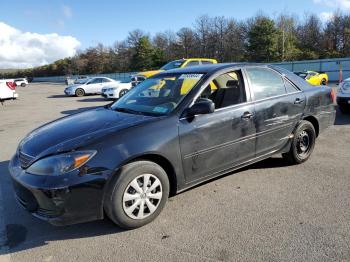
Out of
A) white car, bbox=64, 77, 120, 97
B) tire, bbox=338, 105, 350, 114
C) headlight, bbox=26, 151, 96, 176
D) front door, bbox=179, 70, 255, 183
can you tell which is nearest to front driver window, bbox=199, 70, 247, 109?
front door, bbox=179, 70, 255, 183

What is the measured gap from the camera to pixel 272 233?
3.42m

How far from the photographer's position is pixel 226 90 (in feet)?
14.9

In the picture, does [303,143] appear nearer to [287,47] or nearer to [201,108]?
[201,108]

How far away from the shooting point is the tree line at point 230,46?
50188 millimetres

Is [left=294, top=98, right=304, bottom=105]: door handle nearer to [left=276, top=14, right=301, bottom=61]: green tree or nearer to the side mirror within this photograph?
the side mirror

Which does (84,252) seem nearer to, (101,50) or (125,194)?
(125,194)

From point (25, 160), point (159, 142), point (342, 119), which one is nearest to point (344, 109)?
point (342, 119)

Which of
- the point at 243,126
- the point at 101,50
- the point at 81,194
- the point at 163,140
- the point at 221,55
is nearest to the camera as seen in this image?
the point at 81,194

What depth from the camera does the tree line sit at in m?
50.2

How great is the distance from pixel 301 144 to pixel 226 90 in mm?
1738

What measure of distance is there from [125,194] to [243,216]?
4.32 feet

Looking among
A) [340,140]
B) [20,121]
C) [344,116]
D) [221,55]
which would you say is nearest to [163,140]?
[340,140]

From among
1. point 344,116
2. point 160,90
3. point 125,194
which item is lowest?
point 344,116

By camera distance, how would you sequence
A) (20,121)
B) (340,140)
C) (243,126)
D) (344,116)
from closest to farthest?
(243,126) → (340,140) → (344,116) → (20,121)
